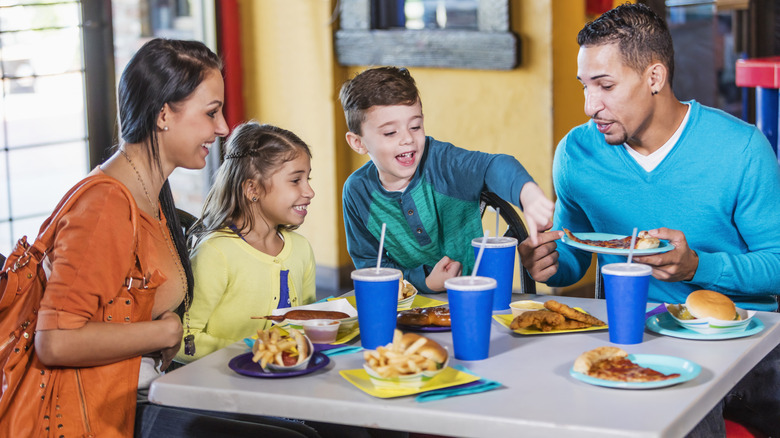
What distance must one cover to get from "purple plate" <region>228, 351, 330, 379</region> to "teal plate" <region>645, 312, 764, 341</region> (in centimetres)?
59

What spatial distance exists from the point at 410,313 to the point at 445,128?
2685 millimetres

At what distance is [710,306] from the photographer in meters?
1.50

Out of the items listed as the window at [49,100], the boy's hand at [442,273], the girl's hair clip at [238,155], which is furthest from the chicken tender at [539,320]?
the window at [49,100]

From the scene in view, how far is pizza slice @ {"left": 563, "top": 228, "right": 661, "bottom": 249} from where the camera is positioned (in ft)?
5.40

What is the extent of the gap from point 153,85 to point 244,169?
0.43 meters

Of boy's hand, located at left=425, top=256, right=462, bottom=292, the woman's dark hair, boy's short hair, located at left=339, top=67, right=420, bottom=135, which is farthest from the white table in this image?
boy's short hair, located at left=339, top=67, right=420, bottom=135

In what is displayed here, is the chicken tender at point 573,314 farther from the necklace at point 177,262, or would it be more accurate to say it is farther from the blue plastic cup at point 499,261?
the necklace at point 177,262

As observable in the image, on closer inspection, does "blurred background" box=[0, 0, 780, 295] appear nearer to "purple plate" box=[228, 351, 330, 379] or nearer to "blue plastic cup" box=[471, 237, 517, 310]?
"blue plastic cup" box=[471, 237, 517, 310]

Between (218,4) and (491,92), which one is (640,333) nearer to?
(491,92)

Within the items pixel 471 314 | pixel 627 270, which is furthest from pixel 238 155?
pixel 627 270

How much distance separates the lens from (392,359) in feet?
4.22

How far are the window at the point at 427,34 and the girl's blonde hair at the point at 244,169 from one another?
2.00 metres

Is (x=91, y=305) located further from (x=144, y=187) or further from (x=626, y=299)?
(x=626, y=299)

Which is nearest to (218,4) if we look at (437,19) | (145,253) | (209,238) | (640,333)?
(437,19)
